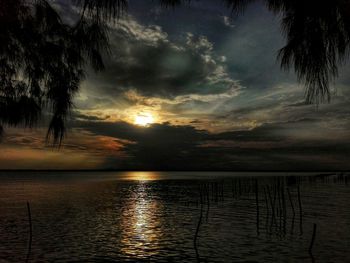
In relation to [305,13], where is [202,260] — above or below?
below

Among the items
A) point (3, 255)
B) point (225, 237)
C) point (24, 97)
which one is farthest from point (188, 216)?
point (24, 97)

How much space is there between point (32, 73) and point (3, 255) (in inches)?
773

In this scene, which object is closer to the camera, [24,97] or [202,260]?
[24,97]

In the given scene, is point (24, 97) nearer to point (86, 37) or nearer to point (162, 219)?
point (86, 37)

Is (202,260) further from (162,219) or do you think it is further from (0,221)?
(0,221)

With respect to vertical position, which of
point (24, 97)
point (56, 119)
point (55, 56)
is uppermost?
point (55, 56)

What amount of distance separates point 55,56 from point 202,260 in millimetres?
17478

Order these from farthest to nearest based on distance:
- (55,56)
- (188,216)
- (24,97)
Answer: (188,216), (24,97), (55,56)

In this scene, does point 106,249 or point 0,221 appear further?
Result: point 0,221

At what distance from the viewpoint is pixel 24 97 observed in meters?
6.67

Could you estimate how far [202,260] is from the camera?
2122 centimetres

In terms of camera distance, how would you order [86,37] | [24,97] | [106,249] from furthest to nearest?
[106,249] < [24,97] < [86,37]

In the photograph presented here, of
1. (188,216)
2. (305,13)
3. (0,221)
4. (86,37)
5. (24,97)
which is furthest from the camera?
(188,216)

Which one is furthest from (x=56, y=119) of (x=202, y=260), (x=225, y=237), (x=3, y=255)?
(x=225, y=237)
